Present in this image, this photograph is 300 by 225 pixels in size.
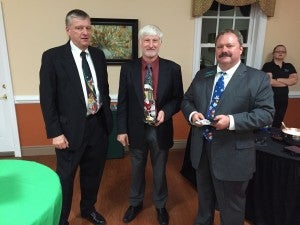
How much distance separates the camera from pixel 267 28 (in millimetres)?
3574

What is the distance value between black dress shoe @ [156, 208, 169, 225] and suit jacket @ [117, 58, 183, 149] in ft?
1.90

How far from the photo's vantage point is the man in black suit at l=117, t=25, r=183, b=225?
1.95m

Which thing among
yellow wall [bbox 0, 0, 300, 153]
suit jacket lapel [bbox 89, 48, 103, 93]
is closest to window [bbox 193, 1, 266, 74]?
yellow wall [bbox 0, 0, 300, 153]

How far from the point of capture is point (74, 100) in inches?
71.6

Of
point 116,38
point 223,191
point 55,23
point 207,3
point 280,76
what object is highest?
point 207,3

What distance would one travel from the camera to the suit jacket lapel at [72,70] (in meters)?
1.79

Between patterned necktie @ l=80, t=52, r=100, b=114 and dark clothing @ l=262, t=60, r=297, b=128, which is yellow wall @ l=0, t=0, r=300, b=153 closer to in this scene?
dark clothing @ l=262, t=60, r=297, b=128

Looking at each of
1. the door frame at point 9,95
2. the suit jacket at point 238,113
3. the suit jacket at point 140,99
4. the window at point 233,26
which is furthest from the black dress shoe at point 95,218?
the window at point 233,26

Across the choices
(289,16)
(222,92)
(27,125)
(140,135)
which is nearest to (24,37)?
(27,125)

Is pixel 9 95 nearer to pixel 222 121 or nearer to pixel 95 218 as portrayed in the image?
pixel 95 218

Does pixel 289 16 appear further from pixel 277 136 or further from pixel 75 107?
pixel 75 107

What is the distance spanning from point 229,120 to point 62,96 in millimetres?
1082

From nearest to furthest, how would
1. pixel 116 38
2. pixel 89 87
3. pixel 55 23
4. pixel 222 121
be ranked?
pixel 222 121, pixel 89 87, pixel 55 23, pixel 116 38

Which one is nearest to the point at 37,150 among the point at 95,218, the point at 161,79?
the point at 95,218
